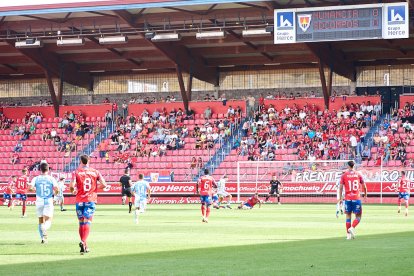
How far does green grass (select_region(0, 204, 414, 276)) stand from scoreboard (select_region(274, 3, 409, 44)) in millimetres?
19145

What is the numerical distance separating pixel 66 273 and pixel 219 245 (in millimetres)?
7245

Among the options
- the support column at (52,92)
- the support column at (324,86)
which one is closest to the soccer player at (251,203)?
the support column at (324,86)

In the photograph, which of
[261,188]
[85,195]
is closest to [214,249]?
[85,195]

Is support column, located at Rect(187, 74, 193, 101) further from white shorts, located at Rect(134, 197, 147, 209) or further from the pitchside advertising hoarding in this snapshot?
white shorts, located at Rect(134, 197, 147, 209)

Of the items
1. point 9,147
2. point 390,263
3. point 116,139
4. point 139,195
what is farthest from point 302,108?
point 390,263

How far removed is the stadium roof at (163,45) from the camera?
58312 mm

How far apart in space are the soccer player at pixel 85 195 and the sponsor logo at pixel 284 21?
105 ft

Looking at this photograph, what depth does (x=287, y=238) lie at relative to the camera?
2564 centimetres

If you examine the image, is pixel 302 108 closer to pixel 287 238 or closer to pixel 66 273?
pixel 287 238

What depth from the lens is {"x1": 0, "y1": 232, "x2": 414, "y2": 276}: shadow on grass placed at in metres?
16.4

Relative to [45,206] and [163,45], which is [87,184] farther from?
[163,45]

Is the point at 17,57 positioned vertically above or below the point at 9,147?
above

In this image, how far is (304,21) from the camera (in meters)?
51.4

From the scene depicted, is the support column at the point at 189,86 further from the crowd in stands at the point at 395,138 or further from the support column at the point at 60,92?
the crowd in stands at the point at 395,138
